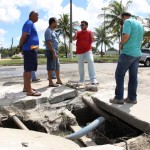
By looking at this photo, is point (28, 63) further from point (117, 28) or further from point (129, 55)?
point (117, 28)

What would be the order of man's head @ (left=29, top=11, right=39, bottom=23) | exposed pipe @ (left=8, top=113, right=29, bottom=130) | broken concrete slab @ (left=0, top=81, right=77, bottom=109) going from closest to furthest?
exposed pipe @ (left=8, top=113, right=29, bottom=130) → broken concrete slab @ (left=0, top=81, right=77, bottom=109) → man's head @ (left=29, top=11, right=39, bottom=23)

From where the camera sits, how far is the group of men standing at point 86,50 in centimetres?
619

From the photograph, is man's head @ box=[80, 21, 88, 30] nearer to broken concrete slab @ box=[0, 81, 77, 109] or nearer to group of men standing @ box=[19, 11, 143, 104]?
group of men standing @ box=[19, 11, 143, 104]

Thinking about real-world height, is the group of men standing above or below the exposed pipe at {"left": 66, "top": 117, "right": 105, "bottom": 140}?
above

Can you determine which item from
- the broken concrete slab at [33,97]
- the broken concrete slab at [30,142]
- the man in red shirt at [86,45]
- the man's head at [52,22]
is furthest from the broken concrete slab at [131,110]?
the man's head at [52,22]

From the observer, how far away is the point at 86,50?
8.64 meters

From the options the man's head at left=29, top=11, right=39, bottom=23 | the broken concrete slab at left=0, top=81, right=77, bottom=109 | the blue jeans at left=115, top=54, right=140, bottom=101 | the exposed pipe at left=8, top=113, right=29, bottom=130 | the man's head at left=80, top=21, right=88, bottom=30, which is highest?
the man's head at left=29, top=11, right=39, bottom=23

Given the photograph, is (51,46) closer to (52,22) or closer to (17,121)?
(52,22)

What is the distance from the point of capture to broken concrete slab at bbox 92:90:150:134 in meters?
5.26

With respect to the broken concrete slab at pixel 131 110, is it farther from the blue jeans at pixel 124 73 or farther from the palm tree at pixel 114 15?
the palm tree at pixel 114 15

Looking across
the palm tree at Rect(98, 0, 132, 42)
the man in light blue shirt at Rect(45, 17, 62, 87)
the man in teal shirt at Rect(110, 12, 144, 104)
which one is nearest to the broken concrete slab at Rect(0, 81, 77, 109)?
the man in light blue shirt at Rect(45, 17, 62, 87)

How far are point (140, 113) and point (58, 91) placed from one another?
246 cm

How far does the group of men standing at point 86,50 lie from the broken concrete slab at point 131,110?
17 centimetres

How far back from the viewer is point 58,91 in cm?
768
